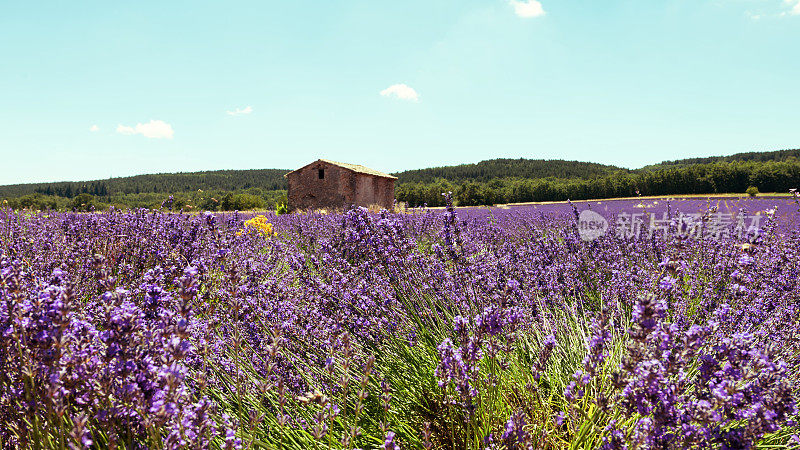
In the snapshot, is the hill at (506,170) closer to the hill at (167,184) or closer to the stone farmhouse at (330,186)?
the hill at (167,184)

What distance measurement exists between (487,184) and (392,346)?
69.1 meters

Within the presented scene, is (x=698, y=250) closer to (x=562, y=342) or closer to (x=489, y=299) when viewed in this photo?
(x=562, y=342)

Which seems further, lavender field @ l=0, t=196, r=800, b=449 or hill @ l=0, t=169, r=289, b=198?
hill @ l=0, t=169, r=289, b=198

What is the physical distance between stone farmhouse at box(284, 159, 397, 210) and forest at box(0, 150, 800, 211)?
205 centimetres

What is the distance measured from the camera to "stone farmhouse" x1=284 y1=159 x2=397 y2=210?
24.6 meters

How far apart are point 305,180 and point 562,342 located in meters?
24.6

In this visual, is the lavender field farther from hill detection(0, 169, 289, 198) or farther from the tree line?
hill detection(0, 169, 289, 198)

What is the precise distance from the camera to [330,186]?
979 inches

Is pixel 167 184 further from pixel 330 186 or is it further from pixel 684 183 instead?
pixel 684 183

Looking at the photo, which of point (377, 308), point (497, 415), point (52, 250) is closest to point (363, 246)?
point (377, 308)

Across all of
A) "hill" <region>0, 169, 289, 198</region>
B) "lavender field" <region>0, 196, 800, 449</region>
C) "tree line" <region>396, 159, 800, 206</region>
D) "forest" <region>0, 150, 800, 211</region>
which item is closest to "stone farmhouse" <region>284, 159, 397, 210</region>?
"forest" <region>0, 150, 800, 211</region>

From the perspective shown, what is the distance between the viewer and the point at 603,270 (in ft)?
11.2

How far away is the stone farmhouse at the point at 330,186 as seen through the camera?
80.6 ft

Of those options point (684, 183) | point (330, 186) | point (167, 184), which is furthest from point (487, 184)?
point (167, 184)
